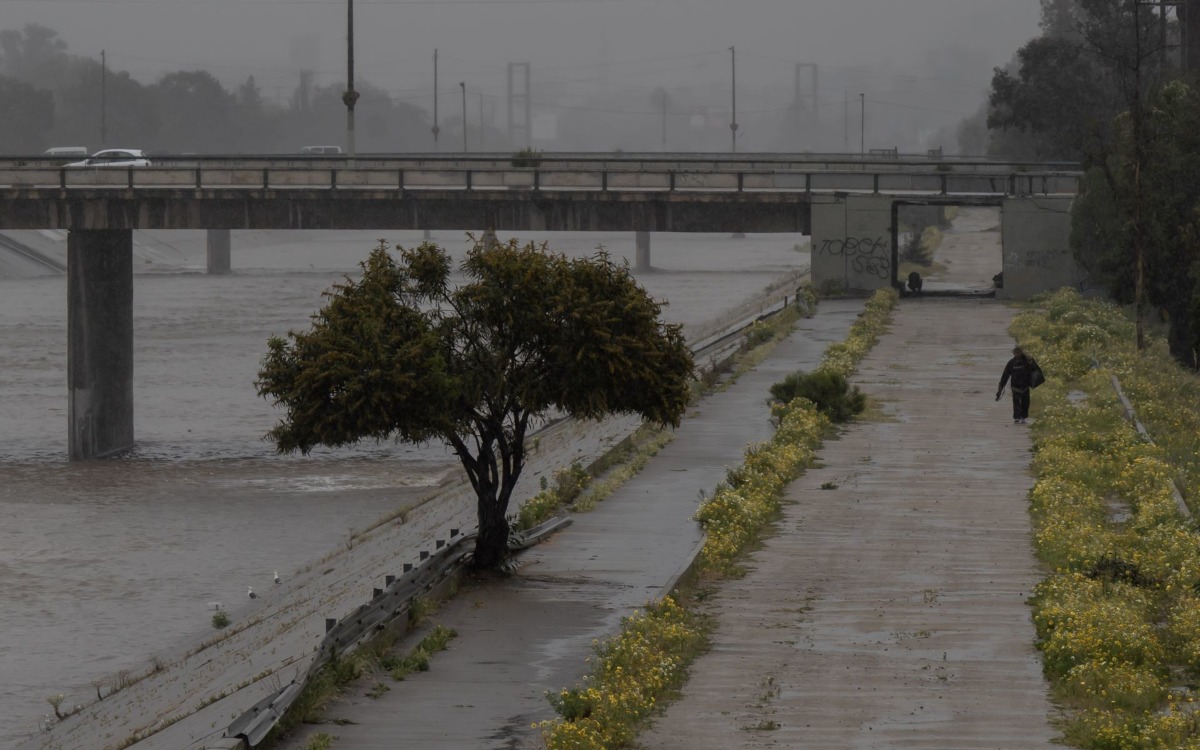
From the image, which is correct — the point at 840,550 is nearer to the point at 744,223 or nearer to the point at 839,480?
the point at 839,480

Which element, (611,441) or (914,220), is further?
(914,220)

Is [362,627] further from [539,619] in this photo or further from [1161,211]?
[1161,211]

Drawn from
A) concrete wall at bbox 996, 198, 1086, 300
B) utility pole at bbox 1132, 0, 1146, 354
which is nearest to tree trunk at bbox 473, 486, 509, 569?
utility pole at bbox 1132, 0, 1146, 354

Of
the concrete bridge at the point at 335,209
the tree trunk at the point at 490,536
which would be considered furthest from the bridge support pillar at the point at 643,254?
the tree trunk at the point at 490,536

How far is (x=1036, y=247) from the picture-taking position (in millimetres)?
64375

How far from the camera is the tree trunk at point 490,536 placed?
76.0ft

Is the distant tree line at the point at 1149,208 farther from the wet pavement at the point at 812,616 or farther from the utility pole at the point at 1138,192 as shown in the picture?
the wet pavement at the point at 812,616

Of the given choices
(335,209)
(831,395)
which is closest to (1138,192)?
(831,395)

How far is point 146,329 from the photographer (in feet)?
301

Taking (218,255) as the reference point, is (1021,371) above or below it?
below

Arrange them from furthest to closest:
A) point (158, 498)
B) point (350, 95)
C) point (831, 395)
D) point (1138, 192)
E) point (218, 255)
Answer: point (218, 255) < point (350, 95) < point (1138, 192) < point (158, 498) < point (831, 395)

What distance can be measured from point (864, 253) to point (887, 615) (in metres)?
45.7

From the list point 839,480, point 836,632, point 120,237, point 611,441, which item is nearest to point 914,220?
point 120,237

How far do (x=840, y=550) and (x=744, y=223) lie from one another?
37.8 m
